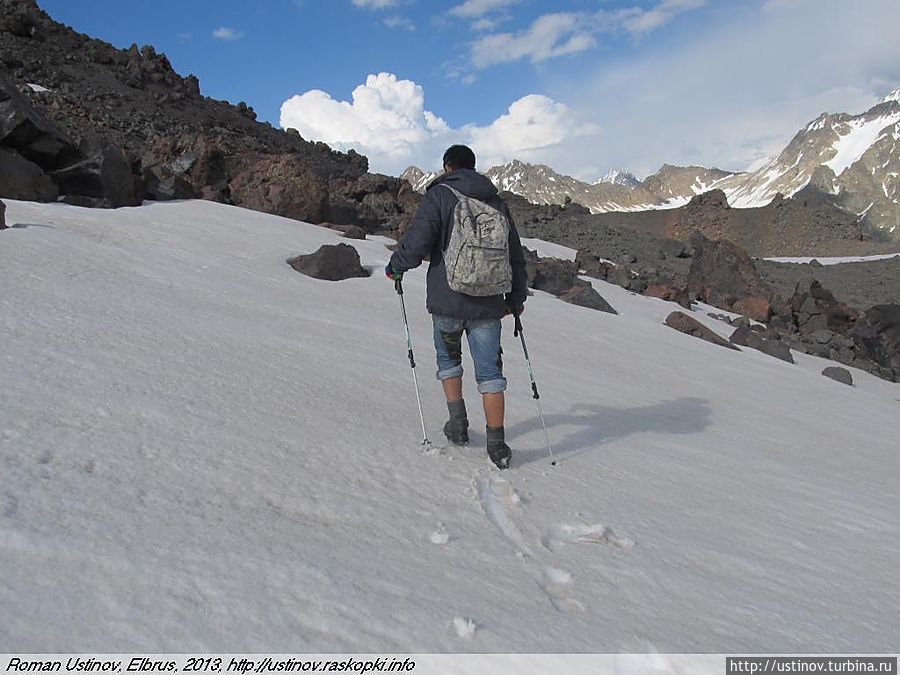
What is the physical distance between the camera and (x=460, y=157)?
3896mm

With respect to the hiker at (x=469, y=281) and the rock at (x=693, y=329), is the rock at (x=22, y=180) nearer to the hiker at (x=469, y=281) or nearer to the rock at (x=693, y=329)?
the hiker at (x=469, y=281)

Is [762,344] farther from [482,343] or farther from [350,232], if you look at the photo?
[482,343]

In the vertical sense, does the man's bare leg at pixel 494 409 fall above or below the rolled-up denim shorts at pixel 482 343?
below

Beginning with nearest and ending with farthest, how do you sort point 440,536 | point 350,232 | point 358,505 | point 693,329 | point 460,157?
point 440,536
point 358,505
point 460,157
point 693,329
point 350,232

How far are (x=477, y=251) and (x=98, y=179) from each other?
1076 cm

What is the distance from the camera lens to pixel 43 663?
158 cm

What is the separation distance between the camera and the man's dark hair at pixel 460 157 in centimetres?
391

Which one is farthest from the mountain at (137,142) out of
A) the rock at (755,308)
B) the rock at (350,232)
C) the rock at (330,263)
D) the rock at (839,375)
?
the rock at (839,375)

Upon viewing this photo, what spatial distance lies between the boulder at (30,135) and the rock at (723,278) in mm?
18285

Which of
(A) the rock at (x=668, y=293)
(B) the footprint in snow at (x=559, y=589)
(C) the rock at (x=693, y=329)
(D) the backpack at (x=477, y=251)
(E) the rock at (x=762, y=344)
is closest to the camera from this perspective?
(B) the footprint in snow at (x=559, y=589)

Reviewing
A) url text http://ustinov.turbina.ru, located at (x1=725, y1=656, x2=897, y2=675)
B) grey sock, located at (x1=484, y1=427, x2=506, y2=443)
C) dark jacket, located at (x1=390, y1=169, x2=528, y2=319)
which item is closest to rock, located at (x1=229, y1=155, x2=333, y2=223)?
dark jacket, located at (x1=390, y1=169, x2=528, y2=319)

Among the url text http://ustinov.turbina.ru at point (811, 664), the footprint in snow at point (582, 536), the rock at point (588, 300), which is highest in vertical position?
the rock at point (588, 300)

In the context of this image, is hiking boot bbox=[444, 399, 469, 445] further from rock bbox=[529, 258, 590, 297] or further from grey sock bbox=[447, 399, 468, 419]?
rock bbox=[529, 258, 590, 297]

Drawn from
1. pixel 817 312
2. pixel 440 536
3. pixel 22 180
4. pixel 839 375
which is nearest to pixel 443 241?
pixel 440 536
